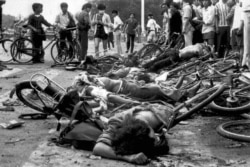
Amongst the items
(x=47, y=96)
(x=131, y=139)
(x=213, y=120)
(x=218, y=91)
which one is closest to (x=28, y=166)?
(x=131, y=139)

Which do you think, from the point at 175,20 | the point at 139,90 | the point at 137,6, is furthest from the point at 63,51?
the point at 137,6

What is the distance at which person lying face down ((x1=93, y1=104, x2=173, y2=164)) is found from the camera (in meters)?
4.37

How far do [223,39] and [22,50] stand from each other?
636cm

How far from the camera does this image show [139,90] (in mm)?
6500

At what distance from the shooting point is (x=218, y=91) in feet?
17.2

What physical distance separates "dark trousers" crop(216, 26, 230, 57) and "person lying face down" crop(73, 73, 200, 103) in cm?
645

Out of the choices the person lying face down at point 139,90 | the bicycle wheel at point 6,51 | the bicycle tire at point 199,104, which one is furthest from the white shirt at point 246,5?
the bicycle wheel at point 6,51

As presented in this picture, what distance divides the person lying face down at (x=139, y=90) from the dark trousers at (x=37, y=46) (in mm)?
8794

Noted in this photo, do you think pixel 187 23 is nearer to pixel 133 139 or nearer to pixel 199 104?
pixel 199 104

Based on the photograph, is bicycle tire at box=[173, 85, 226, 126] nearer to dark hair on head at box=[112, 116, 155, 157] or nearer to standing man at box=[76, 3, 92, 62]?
dark hair on head at box=[112, 116, 155, 157]

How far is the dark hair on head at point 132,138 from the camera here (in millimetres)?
4352

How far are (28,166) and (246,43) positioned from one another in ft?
18.4

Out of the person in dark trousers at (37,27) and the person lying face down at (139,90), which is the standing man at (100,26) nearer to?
the person in dark trousers at (37,27)

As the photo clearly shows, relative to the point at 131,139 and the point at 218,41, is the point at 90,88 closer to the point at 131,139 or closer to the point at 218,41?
the point at 131,139
